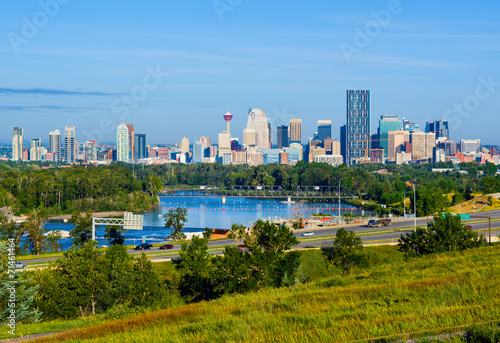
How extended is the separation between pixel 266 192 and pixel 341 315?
8715cm

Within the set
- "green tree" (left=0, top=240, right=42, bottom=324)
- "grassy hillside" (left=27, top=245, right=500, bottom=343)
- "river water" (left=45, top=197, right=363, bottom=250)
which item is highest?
"grassy hillside" (left=27, top=245, right=500, bottom=343)

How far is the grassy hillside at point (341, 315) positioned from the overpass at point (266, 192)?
70.0 m

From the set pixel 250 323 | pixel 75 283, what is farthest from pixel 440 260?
pixel 75 283

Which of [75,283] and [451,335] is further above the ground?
[451,335]

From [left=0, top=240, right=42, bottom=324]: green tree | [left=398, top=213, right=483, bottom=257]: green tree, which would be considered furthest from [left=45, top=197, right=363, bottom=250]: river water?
[left=0, top=240, right=42, bottom=324]: green tree

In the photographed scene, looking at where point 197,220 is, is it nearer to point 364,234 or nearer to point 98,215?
point 98,215

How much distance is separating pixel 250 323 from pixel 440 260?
293 inches

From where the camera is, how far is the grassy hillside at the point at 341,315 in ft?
21.5

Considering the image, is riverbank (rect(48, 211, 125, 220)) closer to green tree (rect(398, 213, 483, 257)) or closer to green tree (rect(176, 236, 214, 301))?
green tree (rect(176, 236, 214, 301))

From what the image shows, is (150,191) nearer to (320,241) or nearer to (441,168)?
(320,241)

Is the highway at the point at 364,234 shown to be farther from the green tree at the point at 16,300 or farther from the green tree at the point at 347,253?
the green tree at the point at 16,300

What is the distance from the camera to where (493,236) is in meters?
31.0

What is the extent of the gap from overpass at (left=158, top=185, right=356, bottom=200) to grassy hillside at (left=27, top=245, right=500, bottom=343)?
70.0 m

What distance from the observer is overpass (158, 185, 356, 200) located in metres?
84.9
